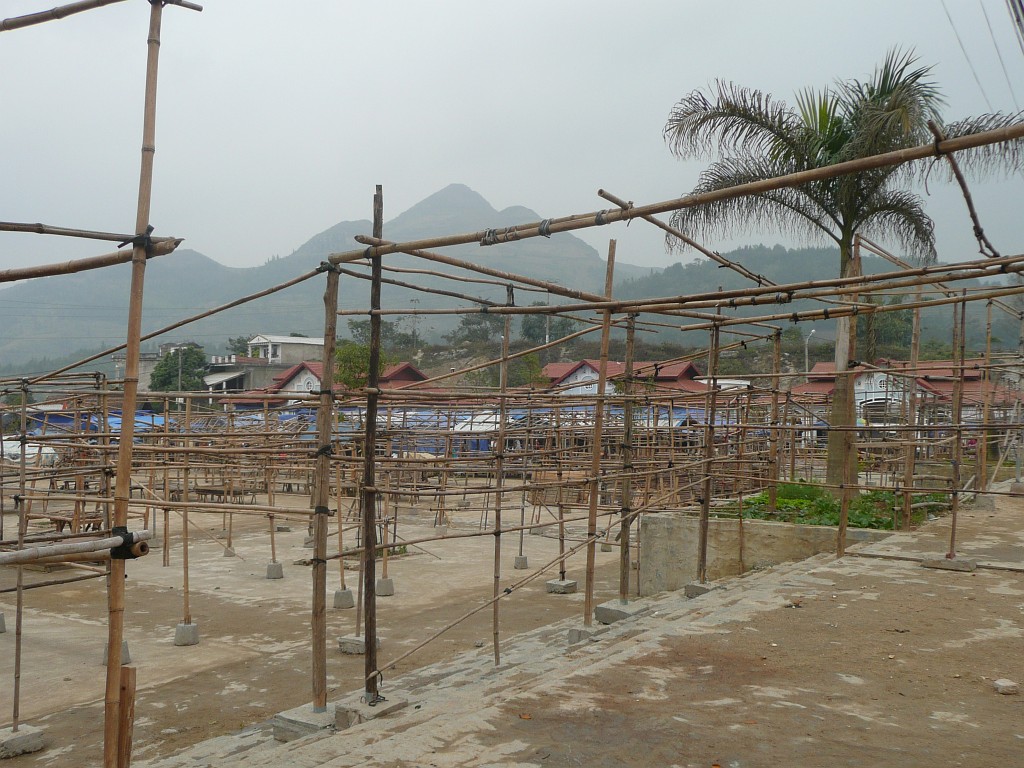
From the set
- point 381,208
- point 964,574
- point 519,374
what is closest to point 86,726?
point 381,208

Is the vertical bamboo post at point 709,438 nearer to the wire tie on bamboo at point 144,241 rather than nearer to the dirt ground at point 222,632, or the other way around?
the dirt ground at point 222,632

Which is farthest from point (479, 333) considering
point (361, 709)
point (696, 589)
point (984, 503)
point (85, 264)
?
point (85, 264)

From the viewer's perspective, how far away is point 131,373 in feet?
13.7

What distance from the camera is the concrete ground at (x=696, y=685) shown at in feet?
15.1

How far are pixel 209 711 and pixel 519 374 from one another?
119 ft

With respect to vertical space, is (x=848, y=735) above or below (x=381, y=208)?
below

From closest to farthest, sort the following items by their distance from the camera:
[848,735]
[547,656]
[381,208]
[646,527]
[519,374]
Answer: [848,735]
[381,208]
[547,656]
[646,527]
[519,374]

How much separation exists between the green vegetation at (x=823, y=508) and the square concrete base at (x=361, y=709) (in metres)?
6.84

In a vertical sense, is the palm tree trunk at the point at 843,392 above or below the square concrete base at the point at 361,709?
above

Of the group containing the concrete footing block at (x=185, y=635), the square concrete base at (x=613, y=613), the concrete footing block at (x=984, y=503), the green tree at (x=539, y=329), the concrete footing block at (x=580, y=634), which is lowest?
the concrete footing block at (x=185, y=635)

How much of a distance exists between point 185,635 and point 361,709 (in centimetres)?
465

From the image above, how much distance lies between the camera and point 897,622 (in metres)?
7.20

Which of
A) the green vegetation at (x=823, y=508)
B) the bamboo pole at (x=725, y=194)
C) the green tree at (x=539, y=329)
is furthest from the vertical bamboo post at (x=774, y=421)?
the green tree at (x=539, y=329)

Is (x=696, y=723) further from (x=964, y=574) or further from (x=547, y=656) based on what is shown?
(x=964, y=574)
